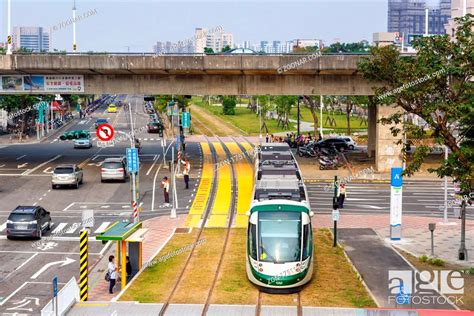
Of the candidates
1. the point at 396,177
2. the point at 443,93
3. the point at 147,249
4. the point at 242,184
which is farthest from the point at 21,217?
the point at 242,184

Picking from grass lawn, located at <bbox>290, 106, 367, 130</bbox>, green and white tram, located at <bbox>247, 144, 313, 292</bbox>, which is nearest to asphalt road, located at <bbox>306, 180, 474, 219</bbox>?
green and white tram, located at <bbox>247, 144, 313, 292</bbox>

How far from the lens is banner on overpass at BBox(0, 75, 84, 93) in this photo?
62.5m

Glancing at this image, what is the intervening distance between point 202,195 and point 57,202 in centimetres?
921

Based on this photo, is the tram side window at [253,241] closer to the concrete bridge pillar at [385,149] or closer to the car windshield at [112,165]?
the car windshield at [112,165]

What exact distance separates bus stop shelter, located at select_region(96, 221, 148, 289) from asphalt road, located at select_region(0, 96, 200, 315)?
2.35m

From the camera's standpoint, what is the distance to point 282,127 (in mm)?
115062

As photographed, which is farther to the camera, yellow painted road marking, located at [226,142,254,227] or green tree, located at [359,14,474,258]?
yellow painted road marking, located at [226,142,254,227]

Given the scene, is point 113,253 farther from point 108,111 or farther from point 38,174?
point 108,111

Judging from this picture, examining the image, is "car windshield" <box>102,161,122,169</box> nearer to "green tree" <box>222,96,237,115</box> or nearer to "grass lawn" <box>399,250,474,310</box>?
"grass lawn" <box>399,250,474,310</box>

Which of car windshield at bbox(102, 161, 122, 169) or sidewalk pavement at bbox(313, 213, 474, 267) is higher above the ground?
car windshield at bbox(102, 161, 122, 169)

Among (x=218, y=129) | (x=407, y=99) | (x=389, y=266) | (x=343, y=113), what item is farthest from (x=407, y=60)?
(x=343, y=113)

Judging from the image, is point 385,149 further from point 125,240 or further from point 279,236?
point 125,240

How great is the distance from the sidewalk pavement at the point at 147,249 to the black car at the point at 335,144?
106 feet

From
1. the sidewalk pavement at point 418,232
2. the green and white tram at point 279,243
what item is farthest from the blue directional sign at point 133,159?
the sidewalk pavement at point 418,232
